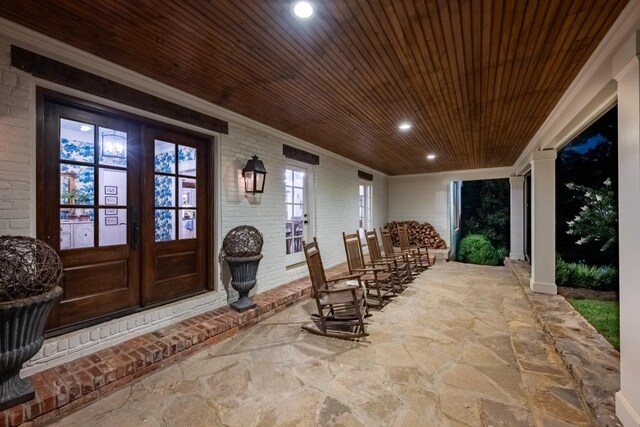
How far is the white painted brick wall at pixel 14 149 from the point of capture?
5.99 ft

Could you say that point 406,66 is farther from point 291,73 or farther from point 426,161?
point 426,161

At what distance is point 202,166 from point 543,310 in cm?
433

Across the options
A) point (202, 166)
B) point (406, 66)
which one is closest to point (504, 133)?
point (406, 66)

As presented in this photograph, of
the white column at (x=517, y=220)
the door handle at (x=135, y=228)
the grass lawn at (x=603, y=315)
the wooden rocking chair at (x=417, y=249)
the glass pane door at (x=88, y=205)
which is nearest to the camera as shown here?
the glass pane door at (x=88, y=205)

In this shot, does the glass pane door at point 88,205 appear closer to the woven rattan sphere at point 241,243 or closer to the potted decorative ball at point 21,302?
the potted decorative ball at point 21,302

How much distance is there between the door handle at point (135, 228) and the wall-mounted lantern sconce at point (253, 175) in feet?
4.12

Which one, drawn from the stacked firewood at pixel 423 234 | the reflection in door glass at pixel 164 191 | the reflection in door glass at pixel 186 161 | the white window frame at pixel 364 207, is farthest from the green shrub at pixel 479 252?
the reflection in door glass at pixel 164 191

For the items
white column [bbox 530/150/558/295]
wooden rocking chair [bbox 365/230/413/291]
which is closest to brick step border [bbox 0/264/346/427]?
wooden rocking chair [bbox 365/230/413/291]

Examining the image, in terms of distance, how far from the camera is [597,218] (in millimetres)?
4051

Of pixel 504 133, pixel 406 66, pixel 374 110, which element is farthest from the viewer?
pixel 504 133

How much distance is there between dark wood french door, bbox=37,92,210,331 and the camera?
217cm

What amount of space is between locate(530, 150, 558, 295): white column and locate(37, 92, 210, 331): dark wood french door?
4.56 meters

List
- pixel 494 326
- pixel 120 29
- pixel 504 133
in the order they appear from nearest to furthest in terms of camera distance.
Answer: pixel 120 29, pixel 494 326, pixel 504 133

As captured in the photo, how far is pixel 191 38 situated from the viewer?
6.34 feet
